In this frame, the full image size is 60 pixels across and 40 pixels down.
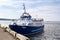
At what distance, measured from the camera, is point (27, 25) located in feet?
156

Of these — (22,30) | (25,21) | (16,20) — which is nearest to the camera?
(22,30)

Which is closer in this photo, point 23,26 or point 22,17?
point 23,26

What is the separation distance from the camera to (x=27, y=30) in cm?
4662

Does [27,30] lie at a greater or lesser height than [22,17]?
lesser

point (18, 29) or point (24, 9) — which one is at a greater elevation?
point (24, 9)

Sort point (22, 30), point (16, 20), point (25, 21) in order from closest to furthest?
point (22, 30)
point (25, 21)
point (16, 20)

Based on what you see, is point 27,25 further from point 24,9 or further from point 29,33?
point 24,9

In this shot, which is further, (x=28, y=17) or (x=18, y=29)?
(x=28, y=17)

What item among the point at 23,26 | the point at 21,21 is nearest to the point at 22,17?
the point at 21,21

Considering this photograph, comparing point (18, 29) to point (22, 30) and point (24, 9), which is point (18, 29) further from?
point (24, 9)

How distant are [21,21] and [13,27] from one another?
14.2 ft

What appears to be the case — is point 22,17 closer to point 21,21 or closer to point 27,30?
point 21,21

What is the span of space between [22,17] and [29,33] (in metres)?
5.01

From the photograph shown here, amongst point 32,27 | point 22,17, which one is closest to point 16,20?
point 22,17
